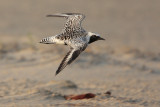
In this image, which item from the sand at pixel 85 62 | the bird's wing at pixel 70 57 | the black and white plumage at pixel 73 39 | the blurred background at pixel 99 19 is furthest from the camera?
the blurred background at pixel 99 19

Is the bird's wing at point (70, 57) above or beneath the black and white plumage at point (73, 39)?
beneath

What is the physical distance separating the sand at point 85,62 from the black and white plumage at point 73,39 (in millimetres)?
703

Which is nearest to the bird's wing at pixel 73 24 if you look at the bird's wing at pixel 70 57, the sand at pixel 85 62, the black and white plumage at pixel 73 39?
the black and white plumage at pixel 73 39

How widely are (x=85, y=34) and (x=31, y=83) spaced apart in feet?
7.54

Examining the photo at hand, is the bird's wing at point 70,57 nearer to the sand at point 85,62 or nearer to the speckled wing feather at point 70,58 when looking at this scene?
the speckled wing feather at point 70,58

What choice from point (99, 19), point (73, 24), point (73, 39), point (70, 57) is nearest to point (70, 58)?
point (70, 57)

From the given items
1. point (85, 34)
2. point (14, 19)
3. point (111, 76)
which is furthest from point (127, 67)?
point (14, 19)

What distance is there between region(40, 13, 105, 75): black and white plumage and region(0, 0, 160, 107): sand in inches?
27.7

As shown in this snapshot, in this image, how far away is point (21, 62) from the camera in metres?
11.8

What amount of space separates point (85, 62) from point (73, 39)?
157 inches

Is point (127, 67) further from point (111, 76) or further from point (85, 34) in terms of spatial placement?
point (85, 34)

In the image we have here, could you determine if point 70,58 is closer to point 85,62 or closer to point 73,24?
point 73,24

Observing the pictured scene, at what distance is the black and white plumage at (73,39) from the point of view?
765cm

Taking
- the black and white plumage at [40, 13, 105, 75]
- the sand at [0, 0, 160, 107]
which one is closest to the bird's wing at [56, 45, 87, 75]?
the black and white plumage at [40, 13, 105, 75]
